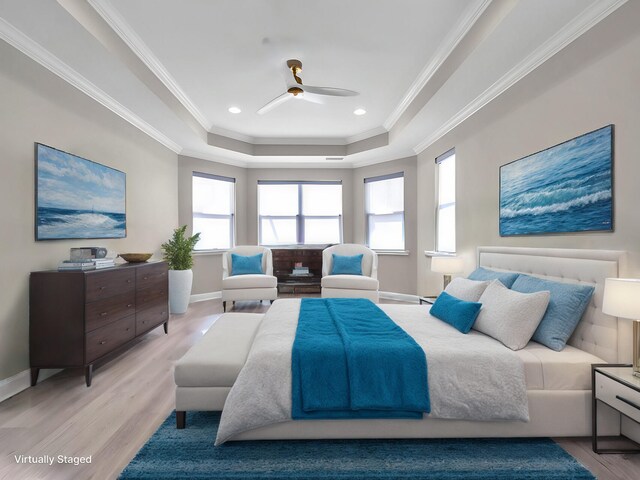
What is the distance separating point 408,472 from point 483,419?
0.50 metres

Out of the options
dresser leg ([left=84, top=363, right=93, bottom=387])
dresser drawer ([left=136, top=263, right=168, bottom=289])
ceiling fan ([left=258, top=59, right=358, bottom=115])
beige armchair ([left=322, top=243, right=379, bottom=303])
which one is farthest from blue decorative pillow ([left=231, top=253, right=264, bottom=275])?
dresser leg ([left=84, top=363, right=93, bottom=387])

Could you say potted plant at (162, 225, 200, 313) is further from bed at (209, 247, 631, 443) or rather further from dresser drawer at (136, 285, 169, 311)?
bed at (209, 247, 631, 443)

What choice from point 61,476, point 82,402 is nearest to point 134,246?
point 82,402

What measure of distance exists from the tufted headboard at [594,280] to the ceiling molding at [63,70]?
4240mm

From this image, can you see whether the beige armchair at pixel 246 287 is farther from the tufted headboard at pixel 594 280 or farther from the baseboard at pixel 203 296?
the tufted headboard at pixel 594 280

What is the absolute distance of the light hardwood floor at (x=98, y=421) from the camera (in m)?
1.66

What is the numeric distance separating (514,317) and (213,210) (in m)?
5.32

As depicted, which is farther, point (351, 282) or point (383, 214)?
point (383, 214)

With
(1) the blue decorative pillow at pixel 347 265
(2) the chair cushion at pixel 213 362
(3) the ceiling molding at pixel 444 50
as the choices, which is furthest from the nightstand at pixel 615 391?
(1) the blue decorative pillow at pixel 347 265

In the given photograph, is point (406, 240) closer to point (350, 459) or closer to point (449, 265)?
point (449, 265)

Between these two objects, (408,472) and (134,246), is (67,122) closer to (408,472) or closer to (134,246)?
(134,246)

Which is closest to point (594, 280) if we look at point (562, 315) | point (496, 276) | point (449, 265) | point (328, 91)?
point (562, 315)

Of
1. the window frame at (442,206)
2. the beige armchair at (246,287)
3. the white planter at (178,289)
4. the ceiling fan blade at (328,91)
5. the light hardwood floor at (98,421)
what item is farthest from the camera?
the beige armchair at (246,287)

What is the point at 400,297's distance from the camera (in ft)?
19.1
